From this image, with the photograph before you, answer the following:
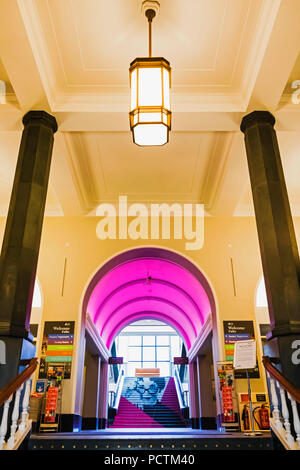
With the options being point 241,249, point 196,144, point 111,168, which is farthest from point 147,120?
point 241,249

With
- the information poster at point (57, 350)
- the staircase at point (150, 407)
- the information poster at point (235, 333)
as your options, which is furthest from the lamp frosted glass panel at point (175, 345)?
the information poster at point (57, 350)

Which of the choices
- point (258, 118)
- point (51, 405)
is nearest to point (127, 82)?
point (258, 118)

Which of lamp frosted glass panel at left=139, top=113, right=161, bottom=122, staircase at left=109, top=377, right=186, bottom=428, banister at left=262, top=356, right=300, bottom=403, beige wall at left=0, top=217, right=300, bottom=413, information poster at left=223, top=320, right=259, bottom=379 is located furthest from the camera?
staircase at left=109, top=377, right=186, bottom=428

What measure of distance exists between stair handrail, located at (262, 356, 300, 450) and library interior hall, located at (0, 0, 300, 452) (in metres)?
0.02

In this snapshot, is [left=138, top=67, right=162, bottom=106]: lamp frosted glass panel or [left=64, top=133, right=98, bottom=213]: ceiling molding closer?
[left=138, top=67, right=162, bottom=106]: lamp frosted glass panel

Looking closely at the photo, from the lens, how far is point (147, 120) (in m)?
3.63

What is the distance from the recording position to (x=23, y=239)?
466 cm

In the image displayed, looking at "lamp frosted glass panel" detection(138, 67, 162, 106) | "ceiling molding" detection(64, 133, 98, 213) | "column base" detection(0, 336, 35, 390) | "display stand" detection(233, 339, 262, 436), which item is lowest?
"column base" detection(0, 336, 35, 390)

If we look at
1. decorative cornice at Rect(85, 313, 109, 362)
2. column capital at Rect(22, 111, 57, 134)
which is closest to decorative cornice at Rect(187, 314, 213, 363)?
decorative cornice at Rect(85, 313, 109, 362)

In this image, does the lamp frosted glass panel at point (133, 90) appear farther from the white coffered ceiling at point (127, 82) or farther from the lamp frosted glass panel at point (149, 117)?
the white coffered ceiling at point (127, 82)

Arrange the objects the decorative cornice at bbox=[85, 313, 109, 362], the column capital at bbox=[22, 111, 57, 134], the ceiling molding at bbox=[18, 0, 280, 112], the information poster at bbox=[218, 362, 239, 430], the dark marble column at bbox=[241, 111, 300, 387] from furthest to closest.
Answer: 1. the decorative cornice at bbox=[85, 313, 109, 362]
2. the information poster at bbox=[218, 362, 239, 430]
3. the column capital at bbox=[22, 111, 57, 134]
4. the ceiling molding at bbox=[18, 0, 280, 112]
5. the dark marble column at bbox=[241, 111, 300, 387]

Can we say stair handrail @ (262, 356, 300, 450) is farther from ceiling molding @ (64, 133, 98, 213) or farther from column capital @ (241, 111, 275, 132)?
ceiling molding @ (64, 133, 98, 213)

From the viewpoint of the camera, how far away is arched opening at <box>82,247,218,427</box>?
28.7 feet
